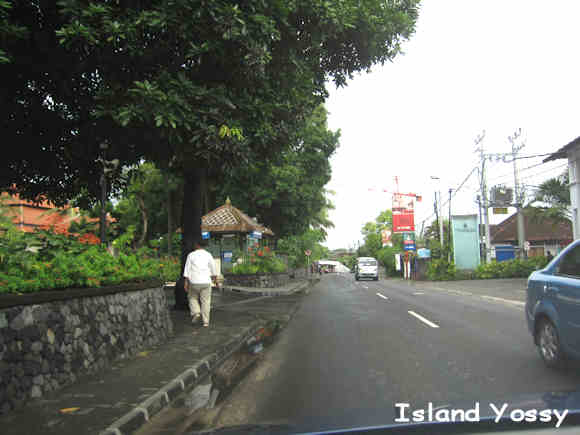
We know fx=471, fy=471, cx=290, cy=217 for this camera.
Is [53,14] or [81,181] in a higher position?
[53,14]

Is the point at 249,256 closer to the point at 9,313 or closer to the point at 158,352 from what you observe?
the point at 158,352

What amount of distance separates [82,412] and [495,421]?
12.0 ft

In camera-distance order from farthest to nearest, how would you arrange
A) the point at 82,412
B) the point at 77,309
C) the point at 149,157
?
the point at 149,157, the point at 77,309, the point at 82,412

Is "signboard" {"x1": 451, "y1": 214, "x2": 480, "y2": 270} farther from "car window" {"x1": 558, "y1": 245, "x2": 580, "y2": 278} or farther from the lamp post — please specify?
"car window" {"x1": 558, "y1": 245, "x2": 580, "y2": 278}

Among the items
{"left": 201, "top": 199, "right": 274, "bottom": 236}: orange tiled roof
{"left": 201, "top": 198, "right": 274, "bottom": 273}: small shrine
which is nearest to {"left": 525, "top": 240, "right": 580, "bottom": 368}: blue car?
{"left": 201, "top": 198, "right": 274, "bottom": 273}: small shrine

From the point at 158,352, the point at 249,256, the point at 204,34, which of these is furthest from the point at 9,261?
the point at 249,256

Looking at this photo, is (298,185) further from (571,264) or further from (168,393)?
(168,393)

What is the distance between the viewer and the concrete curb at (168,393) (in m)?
3.93

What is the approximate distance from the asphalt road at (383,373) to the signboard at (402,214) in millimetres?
48563

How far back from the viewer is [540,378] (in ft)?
16.5

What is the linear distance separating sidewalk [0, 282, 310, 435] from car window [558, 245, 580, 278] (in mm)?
4464

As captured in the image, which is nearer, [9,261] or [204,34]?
[9,261]

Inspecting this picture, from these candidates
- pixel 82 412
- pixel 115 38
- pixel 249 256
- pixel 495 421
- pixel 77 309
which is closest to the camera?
pixel 495 421

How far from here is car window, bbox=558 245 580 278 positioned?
5.11m
